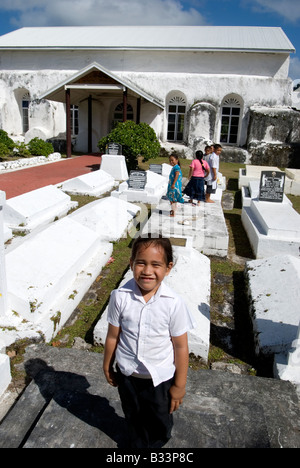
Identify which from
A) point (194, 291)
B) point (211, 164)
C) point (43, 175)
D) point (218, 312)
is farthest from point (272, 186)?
point (43, 175)

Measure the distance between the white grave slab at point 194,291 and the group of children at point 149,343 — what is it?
4.83 ft

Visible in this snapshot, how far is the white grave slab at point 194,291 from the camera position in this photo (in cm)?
331

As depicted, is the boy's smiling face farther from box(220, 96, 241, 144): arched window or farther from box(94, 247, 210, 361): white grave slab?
box(220, 96, 241, 144): arched window

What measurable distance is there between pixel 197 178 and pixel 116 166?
495cm

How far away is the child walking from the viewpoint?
1.74m

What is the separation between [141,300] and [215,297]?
3.04 meters

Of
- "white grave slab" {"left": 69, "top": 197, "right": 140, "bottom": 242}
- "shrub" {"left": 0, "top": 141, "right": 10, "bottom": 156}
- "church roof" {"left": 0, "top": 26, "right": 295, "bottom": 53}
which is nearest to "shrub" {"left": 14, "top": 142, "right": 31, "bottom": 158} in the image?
"shrub" {"left": 0, "top": 141, "right": 10, "bottom": 156}

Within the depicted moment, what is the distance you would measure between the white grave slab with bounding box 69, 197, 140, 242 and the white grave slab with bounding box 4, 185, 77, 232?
69cm

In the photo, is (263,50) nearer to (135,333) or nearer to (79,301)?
(79,301)

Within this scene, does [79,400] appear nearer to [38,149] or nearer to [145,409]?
[145,409]

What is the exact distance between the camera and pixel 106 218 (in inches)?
258

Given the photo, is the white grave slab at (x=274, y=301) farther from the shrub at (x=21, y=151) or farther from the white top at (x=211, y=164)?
the shrub at (x=21, y=151)

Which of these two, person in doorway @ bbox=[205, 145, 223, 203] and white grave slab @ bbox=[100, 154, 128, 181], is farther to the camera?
white grave slab @ bbox=[100, 154, 128, 181]
